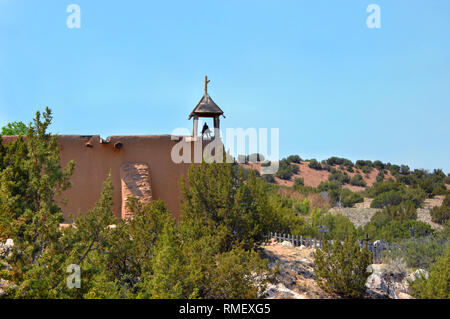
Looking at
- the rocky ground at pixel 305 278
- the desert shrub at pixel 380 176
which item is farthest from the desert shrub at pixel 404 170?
the rocky ground at pixel 305 278

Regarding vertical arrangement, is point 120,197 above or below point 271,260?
above

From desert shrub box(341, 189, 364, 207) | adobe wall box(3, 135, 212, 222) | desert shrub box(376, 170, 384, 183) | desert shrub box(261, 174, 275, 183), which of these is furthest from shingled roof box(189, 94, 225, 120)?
desert shrub box(376, 170, 384, 183)

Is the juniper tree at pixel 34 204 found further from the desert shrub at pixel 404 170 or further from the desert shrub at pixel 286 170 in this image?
the desert shrub at pixel 404 170

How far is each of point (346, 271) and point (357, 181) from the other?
1556 inches

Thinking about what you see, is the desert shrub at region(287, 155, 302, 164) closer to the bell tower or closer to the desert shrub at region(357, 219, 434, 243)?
the desert shrub at region(357, 219, 434, 243)

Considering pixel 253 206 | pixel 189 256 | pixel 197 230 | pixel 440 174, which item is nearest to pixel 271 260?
pixel 253 206

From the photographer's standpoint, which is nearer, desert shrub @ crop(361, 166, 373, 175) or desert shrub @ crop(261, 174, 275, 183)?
desert shrub @ crop(261, 174, 275, 183)

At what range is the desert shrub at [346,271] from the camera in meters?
8.48

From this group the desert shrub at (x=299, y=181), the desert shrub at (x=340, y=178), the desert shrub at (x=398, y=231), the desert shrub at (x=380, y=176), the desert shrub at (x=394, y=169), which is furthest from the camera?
the desert shrub at (x=394, y=169)

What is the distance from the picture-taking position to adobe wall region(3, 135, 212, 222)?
467 inches

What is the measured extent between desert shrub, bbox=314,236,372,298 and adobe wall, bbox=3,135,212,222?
4738 mm

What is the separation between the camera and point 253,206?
33.2ft

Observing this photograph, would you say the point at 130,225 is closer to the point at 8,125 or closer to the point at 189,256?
the point at 189,256

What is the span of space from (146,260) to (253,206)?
360cm
